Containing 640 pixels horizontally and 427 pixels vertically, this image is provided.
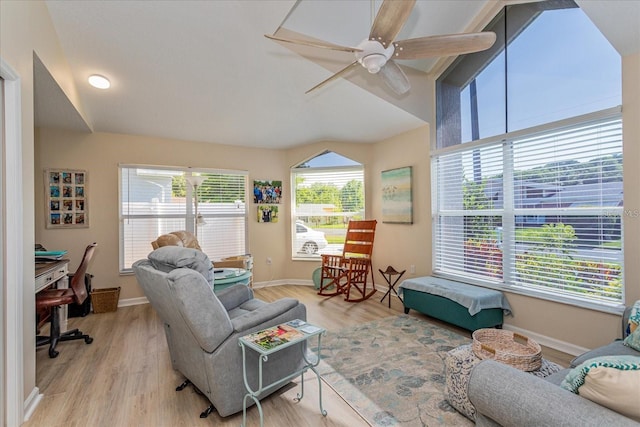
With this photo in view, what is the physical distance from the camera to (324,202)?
5.28 m

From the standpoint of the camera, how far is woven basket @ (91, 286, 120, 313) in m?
3.88

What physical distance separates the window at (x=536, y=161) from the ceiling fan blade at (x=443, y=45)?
136 centimetres

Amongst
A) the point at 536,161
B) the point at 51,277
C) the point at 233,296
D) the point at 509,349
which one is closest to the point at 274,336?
the point at 233,296

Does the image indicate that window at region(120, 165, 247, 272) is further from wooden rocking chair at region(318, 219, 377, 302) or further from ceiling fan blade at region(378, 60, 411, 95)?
ceiling fan blade at region(378, 60, 411, 95)

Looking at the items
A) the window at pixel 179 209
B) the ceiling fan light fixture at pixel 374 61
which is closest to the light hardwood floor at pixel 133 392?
the window at pixel 179 209

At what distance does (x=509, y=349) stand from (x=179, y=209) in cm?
438

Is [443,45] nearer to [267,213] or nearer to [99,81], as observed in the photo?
[99,81]

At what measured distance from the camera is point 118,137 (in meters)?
4.23

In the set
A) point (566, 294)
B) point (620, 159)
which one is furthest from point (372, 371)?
point (620, 159)

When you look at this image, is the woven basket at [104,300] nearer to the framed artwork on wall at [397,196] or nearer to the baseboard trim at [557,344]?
the framed artwork on wall at [397,196]

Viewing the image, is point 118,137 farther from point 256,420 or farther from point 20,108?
point 256,420

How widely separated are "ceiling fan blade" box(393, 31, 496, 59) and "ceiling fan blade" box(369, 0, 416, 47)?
172mm

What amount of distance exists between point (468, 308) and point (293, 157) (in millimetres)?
3594

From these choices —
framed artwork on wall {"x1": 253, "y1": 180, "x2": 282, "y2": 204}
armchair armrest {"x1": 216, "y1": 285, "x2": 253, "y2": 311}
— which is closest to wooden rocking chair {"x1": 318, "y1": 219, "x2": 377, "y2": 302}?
framed artwork on wall {"x1": 253, "y1": 180, "x2": 282, "y2": 204}
